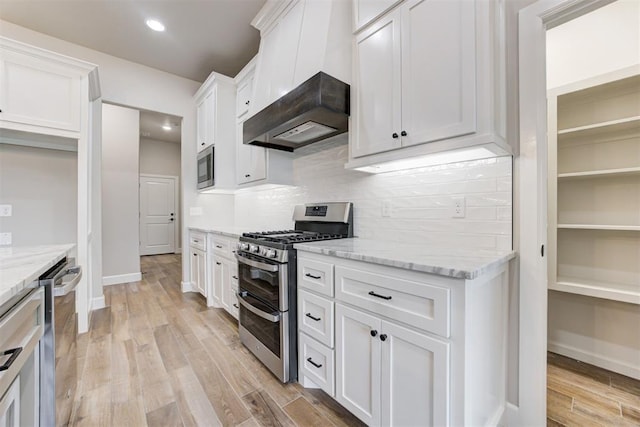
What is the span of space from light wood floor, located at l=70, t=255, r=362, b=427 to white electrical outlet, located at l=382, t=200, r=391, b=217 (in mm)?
1238

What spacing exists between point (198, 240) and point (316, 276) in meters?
2.41

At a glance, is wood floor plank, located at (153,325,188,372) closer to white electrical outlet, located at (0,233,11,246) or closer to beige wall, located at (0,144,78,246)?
beige wall, located at (0,144,78,246)

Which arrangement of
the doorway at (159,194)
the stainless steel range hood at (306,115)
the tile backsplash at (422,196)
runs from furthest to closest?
1. the doorway at (159,194)
2. the stainless steel range hood at (306,115)
3. the tile backsplash at (422,196)

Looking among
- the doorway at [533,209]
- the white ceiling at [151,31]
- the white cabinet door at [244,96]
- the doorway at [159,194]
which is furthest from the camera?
the doorway at [159,194]

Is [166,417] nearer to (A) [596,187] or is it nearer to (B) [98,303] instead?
(B) [98,303]

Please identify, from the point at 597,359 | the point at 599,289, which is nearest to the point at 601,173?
the point at 599,289

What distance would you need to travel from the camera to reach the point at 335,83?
1.74 m

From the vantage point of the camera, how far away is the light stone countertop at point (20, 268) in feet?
2.43

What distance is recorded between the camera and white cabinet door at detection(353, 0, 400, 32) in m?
1.55

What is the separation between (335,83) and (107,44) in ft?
10.3

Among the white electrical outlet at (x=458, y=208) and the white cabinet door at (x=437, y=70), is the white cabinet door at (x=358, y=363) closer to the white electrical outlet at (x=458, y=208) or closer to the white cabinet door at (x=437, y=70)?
the white electrical outlet at (x=458, y=208)

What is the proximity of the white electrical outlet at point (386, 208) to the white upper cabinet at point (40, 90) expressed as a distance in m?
2.84

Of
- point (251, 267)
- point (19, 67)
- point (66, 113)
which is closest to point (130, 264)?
point (66, 113)

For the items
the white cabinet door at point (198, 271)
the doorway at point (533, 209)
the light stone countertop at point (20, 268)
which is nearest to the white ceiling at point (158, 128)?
the white cabinet door at point (198, 271)
